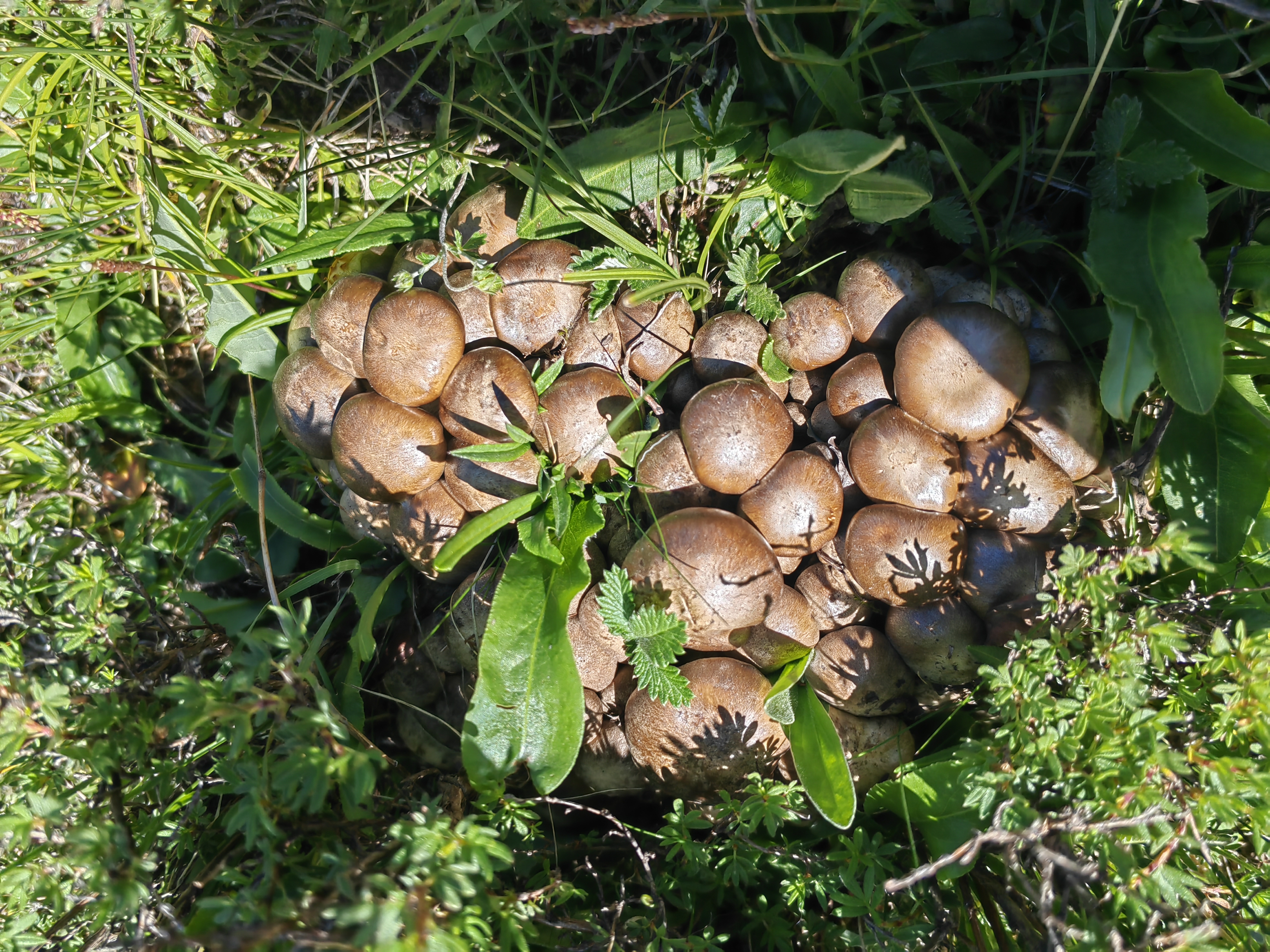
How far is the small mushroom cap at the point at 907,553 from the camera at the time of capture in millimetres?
2197

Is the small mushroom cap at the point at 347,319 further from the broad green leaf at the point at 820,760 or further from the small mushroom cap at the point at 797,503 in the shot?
the broad green leaf at the point at 820,760

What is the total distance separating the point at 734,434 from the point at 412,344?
992 mm

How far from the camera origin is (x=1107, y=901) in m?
1.94

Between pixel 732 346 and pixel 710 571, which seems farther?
pixel 732 346

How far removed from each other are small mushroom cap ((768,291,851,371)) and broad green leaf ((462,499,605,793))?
941mm

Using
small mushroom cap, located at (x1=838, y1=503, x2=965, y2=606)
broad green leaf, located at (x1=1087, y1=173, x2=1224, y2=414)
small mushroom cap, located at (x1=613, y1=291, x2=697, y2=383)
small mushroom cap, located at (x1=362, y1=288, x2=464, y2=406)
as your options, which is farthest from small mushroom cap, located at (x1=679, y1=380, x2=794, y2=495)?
broad green leaf, located at (x1=1087, y1=173, x2=1224, y2=414)

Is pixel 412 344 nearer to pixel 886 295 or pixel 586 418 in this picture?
pixel 586 418

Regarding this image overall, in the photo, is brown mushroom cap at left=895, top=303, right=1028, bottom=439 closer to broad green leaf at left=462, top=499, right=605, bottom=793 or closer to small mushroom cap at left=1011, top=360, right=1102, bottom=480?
small mushroom cap at left=1011, top=360, right=1102, bottom=480

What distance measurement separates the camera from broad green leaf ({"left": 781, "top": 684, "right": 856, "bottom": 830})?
2.10 m

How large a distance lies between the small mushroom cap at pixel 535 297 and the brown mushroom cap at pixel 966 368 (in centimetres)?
103

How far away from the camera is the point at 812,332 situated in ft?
7.72

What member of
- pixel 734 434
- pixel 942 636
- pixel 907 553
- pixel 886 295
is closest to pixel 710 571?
pixel 734 434

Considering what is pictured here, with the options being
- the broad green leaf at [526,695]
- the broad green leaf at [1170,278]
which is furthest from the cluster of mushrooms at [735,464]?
the broad green leaf at [1170,278]

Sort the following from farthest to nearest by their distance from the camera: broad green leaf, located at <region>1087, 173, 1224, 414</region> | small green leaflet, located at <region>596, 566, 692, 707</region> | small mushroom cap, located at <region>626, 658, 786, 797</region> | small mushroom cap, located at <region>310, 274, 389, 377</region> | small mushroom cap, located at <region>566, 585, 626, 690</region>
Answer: small mushroom cap, located at <region>310, 274, 389, 377</region>, small mushroom cap, located at <region>566, 585, 626, 690</region>, small mushroom cap, located at <region>626, 658, 786, 797</region>, small green leaflet, located at <region>596, 566, 692, 707</region>, broad green leaf, located at <region>1087, 173, 1224, 414</region>
